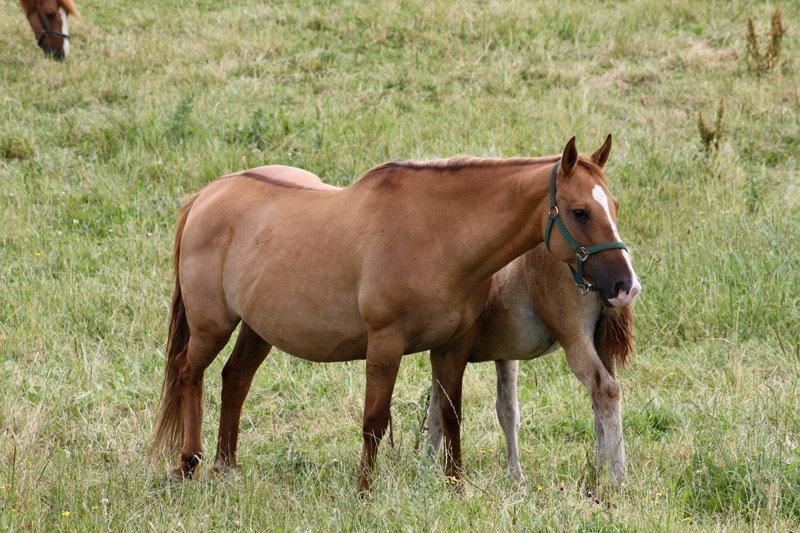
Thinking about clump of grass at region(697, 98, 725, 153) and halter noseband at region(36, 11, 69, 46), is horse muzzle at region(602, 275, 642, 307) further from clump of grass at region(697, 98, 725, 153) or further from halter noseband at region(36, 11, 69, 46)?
halter noseband at region(36, 11, 69, 46)

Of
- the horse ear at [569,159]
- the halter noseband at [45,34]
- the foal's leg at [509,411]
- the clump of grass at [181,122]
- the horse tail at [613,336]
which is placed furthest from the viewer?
the halter noseband at [45,34]

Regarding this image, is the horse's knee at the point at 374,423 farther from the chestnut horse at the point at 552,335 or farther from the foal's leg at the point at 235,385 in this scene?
the foal's leg at the point at 235,385

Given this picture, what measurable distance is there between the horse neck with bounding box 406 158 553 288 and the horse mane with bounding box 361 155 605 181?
0.02m

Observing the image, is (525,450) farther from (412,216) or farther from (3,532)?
(3,532)

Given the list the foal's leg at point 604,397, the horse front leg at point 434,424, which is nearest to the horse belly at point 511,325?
the foal's leg at point 604,397

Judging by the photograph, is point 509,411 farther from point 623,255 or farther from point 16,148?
point 16,148

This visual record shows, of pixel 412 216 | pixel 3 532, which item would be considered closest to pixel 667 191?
pixel 412 216

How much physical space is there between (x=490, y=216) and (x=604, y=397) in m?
0.98

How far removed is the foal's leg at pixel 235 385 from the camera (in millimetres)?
5402

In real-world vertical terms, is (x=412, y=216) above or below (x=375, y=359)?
above

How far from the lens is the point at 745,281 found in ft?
22.6

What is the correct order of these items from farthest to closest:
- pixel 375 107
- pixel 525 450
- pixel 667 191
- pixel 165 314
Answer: pixel 375 107 → pixel 667 191 → pixel 165 314 → pixel 525 450

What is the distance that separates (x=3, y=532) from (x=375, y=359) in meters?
1.64

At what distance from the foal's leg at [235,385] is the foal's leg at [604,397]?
1.75 meters
